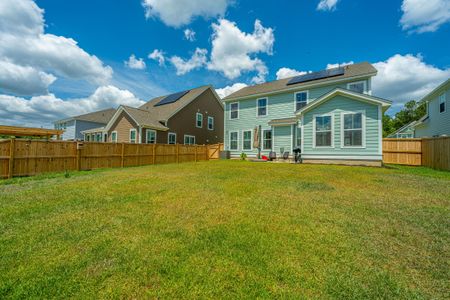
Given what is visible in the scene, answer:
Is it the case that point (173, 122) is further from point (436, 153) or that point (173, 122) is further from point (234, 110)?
point (436, 153)

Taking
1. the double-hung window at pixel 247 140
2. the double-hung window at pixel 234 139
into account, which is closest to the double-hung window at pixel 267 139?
the double-hung window at pixel 247 140

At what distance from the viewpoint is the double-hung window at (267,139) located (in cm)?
1559

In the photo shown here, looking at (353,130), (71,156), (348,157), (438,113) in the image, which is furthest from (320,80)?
(71,156)

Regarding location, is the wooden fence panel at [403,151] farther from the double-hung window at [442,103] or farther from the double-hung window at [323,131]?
the double-hung window at [323,131]

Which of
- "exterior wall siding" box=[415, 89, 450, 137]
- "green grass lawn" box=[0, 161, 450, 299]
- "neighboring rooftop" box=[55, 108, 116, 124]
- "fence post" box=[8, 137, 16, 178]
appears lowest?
"green grass lawn" box=[0, 161, 450, 299]

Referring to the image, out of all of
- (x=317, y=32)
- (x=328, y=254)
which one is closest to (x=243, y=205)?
(x=328, y=254)

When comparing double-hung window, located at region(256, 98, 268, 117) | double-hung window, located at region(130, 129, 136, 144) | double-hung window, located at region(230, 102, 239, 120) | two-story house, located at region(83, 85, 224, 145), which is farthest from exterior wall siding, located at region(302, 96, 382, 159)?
double-hung window, located at region(130, 129, 136, 144)

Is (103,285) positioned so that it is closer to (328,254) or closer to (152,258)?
(152,258)

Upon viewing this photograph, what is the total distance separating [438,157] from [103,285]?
15.0m

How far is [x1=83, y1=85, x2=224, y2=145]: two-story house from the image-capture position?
55.5ft

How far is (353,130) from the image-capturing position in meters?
10.6

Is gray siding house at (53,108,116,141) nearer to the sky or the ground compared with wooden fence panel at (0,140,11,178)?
nearer to the sky

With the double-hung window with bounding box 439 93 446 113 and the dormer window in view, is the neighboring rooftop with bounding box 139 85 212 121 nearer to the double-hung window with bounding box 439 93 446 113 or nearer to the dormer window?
the dormer window

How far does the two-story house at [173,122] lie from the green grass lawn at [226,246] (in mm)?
12881
